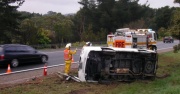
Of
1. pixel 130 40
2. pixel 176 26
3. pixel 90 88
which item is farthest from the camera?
pixel 130 40

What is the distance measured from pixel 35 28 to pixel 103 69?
3043 centimetres

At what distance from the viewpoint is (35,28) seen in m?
42.4

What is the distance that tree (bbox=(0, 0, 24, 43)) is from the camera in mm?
42375

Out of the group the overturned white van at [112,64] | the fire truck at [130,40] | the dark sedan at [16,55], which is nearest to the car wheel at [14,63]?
the dark sedan at [16,55]

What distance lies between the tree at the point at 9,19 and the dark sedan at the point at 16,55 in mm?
21697

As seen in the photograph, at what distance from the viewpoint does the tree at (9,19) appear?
4238 centimetres

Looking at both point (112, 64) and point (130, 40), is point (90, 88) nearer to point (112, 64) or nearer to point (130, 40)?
point (112, 64)

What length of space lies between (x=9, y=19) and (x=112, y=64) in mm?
31723

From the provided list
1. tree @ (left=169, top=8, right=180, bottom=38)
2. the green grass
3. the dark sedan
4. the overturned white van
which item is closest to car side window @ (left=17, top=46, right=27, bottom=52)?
the dark sedan

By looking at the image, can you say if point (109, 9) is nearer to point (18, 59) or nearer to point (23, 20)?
point (23, 20)

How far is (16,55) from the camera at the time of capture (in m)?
19.6

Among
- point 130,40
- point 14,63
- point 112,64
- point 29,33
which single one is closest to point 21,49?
point 14,63

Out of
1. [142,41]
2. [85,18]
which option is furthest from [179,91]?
[85,18]

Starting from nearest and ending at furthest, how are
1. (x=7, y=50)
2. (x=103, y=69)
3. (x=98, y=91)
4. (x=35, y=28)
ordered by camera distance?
(x=98, y=91) < (x=103, y=69) < (x=7, y=50) < (x=35, y=28)
